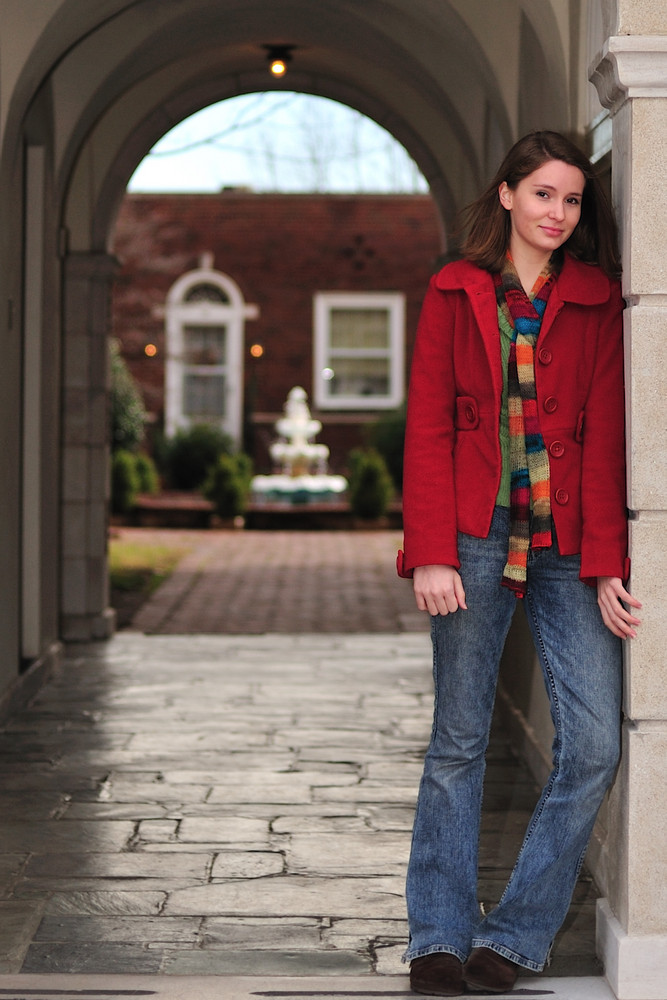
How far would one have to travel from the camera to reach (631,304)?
10.5 feet

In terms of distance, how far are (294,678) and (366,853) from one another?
3.27 metres

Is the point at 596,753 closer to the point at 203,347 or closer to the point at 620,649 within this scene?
the point at 620,649

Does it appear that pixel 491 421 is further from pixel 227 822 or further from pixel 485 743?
pixel 227 822

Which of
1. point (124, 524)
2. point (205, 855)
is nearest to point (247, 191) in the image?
point (124, 524)

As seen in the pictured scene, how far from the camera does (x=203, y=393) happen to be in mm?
22578

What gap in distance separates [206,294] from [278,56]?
14.0 metres

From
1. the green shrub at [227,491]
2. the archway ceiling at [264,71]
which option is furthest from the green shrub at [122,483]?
the archway ceiling at [264,71]

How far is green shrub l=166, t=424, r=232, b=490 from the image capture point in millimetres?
20812

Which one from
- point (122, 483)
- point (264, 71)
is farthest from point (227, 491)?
point (264, 71)

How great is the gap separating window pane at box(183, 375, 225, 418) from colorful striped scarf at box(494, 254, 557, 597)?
64.1 feet

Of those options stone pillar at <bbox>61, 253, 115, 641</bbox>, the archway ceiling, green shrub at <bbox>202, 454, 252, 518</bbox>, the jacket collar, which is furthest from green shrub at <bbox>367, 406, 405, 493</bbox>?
the jacket collar

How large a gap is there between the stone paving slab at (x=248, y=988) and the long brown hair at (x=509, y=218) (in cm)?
174

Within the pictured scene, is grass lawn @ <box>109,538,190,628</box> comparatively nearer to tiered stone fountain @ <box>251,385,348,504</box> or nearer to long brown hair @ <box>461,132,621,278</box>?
tiered stone fountain @ <box>251,385,348,504</box>

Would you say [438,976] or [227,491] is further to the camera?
[227,491]
